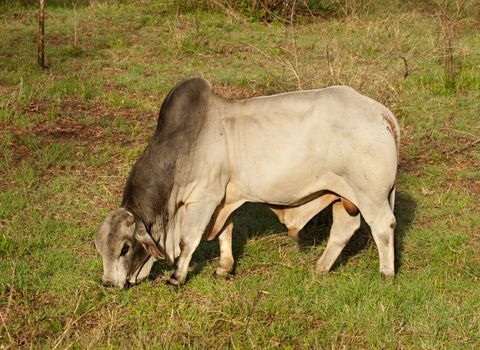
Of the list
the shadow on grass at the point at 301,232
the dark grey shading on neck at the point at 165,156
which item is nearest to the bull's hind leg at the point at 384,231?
the shadow on grass at the point at 301,232

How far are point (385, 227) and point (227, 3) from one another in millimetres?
6802

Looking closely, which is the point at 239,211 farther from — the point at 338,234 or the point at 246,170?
the point at 246,170

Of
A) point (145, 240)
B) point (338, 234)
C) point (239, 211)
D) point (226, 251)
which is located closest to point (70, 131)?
point (239, 211)

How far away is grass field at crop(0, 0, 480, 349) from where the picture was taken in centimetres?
438

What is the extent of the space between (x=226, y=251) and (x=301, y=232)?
76cm

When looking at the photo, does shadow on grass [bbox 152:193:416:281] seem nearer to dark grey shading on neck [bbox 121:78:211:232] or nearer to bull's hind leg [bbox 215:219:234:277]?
bull's hind leg [bbox 215:219:234:277]

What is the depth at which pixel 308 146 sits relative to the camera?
15.6 ft

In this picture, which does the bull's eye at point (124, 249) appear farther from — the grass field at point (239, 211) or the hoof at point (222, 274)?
the hoof at point (222, 274)

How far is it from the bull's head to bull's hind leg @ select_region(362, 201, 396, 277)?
4.11 ft

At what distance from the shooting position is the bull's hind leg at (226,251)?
17.0ft

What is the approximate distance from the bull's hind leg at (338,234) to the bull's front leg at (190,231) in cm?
79

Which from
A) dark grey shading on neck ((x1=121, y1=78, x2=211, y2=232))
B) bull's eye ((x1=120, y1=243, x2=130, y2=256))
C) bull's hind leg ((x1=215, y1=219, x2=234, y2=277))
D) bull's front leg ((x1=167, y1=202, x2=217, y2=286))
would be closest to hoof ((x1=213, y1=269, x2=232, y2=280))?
bull's hind leg ((x1=215, y1=219, x2=234, y2=277))

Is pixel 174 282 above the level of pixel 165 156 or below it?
below

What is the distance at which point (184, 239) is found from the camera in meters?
5.02
